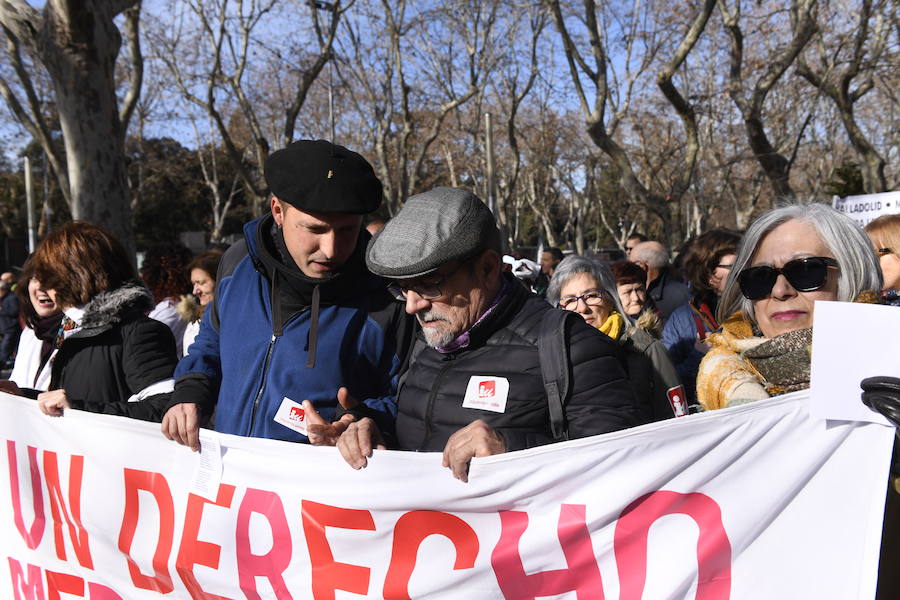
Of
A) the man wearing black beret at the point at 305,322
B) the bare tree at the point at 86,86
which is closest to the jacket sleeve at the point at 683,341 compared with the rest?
the man wearing black beret at the point at 305,322

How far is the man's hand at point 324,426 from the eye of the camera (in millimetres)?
2117

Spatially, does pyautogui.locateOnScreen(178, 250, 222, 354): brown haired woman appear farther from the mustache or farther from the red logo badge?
the red logo badge

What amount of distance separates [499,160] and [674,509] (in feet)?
107

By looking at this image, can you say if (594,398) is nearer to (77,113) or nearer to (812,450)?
(812,450)

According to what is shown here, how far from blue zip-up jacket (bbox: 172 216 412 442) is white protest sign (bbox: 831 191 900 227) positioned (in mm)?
6455

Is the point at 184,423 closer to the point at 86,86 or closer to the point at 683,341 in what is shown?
the point at 683,341

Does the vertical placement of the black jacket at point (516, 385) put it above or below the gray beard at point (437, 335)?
below

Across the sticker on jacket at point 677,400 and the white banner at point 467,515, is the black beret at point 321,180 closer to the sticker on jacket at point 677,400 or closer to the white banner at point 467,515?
the white banner at point 467,515

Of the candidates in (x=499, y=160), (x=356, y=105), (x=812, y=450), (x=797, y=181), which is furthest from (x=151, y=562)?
(x=797, y=181)

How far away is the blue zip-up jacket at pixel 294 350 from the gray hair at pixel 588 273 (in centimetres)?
141

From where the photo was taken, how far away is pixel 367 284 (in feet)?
7.92

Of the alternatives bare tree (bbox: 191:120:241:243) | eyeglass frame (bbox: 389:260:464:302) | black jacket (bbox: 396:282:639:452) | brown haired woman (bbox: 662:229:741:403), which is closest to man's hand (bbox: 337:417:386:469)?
black jacket (bbox: 396:282:639:452)

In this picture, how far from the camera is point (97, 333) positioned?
270cm

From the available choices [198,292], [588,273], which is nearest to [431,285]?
[588,273]
